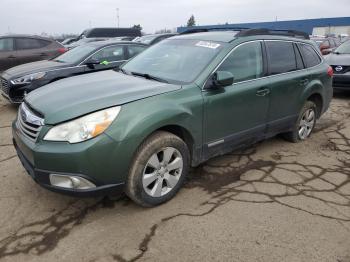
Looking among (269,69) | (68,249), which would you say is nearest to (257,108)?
(269,69)

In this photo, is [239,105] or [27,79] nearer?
[239,105]

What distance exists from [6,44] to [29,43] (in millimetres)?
622

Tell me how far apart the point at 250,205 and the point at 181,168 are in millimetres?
795

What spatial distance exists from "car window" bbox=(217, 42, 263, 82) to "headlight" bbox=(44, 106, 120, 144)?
1499 mm

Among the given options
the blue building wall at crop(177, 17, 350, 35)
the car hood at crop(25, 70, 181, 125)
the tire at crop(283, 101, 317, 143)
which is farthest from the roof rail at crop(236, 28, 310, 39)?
the blue building wall at crop(177, 17, 350, 35)

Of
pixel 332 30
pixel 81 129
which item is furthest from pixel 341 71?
pixel 332 30

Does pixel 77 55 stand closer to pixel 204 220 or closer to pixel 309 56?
pixel 309 56

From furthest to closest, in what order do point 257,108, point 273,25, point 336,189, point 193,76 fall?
point 273,25 < point 257,108 < point 336,189 < point 193,76

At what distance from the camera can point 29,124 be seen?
9.85 ft

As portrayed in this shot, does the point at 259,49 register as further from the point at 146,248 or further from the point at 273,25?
the point at 273,25

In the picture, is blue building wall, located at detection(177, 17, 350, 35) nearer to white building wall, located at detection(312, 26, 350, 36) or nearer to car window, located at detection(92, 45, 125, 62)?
white building wall, located at detection(312, 26, 350, 36)

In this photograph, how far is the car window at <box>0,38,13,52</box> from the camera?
953cm

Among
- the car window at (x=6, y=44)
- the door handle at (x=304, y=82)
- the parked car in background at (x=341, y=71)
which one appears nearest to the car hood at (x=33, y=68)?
the car window at (x=6, y=44)

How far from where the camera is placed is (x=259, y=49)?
161 inches
